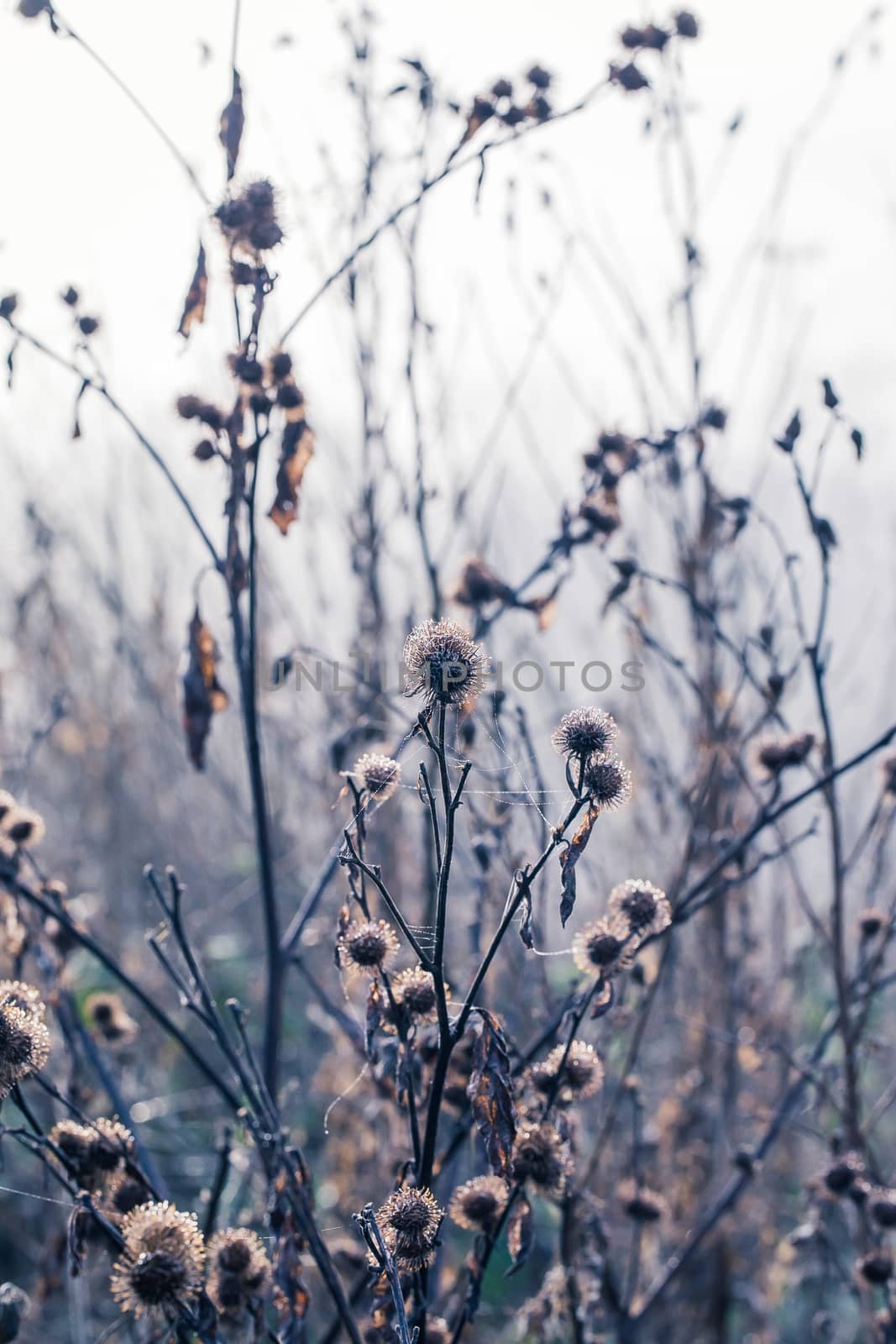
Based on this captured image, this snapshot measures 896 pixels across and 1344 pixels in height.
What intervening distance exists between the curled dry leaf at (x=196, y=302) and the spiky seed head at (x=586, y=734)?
0.82 metres

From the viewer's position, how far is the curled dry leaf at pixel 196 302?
4.86ft

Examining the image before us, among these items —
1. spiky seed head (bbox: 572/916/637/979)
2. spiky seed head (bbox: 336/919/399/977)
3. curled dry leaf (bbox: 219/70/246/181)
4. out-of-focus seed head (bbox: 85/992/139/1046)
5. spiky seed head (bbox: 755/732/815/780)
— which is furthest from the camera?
out-of-focus seed head (bbox: 85/992/139/1046)

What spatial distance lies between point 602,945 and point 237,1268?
516mm

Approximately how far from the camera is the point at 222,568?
1559mm

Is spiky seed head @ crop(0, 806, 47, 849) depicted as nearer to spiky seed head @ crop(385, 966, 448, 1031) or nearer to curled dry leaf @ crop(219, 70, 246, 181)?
spiky seed head @ crop(385, 966, 448, 1031)

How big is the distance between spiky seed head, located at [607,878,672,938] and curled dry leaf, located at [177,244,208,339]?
3.06 feet

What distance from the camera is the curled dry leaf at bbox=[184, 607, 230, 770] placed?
162 centimetres

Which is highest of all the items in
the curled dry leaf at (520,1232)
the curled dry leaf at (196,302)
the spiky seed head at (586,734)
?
the curled dry leaf at (196,302)

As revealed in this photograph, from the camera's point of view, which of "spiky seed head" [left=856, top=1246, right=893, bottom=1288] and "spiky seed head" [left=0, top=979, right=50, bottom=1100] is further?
"spiky seed head" [left=856, top=1246, right=893, bottom=1288]

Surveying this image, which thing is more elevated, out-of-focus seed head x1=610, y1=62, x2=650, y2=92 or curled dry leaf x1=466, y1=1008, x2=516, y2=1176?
out-of-focus seed head x1=610, y1=62, x2=650, y2=92

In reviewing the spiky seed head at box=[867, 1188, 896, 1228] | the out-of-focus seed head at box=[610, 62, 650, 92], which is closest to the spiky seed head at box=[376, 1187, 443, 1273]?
the spiky seed head at box=[867, 1188, 896, 1228]

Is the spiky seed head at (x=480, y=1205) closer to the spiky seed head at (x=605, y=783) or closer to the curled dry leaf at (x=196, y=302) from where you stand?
the spiky seed head at (x=605, y=783)

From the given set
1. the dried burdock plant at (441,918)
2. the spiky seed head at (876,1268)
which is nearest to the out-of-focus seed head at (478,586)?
the dried burdock plant at (441,918)

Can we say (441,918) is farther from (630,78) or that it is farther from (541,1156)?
(630,78)
